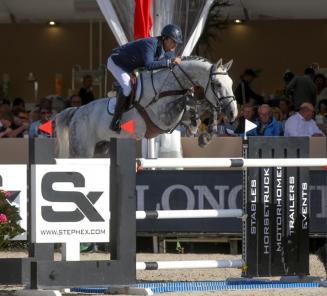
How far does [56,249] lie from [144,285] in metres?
2.76

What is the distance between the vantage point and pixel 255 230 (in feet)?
29.7

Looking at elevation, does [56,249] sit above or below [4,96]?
below

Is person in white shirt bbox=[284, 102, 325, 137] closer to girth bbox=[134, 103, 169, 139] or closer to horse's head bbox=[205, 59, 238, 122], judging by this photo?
girth bbox=[134, 103, 169, 139]

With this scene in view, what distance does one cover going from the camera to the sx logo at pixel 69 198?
795 cm

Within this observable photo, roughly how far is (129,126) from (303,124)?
3.56 m

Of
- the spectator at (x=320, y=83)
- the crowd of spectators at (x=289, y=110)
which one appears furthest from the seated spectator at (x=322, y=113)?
the spectator at (x=320, y=83)

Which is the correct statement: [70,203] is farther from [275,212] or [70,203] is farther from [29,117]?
[29,117]

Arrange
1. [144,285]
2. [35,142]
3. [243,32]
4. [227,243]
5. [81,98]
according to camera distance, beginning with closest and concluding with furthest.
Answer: [35,142], [144,285], [227,243], [81,98], [243,32]

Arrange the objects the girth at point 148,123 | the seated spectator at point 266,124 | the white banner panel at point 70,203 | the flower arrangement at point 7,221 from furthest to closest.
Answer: the seated spectator at point 266,124 < the girth at point 148,123 < the flower arrangement at point 7,221 < the white banner panel at point 70,203

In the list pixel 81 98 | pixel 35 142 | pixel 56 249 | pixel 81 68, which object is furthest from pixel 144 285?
pixel 81 68

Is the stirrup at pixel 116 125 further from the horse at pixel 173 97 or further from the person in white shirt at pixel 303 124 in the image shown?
the person in white shirt at pixel 303 124

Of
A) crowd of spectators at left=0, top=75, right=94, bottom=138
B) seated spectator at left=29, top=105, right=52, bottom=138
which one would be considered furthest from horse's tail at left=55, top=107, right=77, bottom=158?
seated spectator at left=29, top=105, right=52, bottom=138

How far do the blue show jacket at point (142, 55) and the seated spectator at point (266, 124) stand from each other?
122 inches

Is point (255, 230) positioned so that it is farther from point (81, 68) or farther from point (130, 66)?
point (81, 68)
